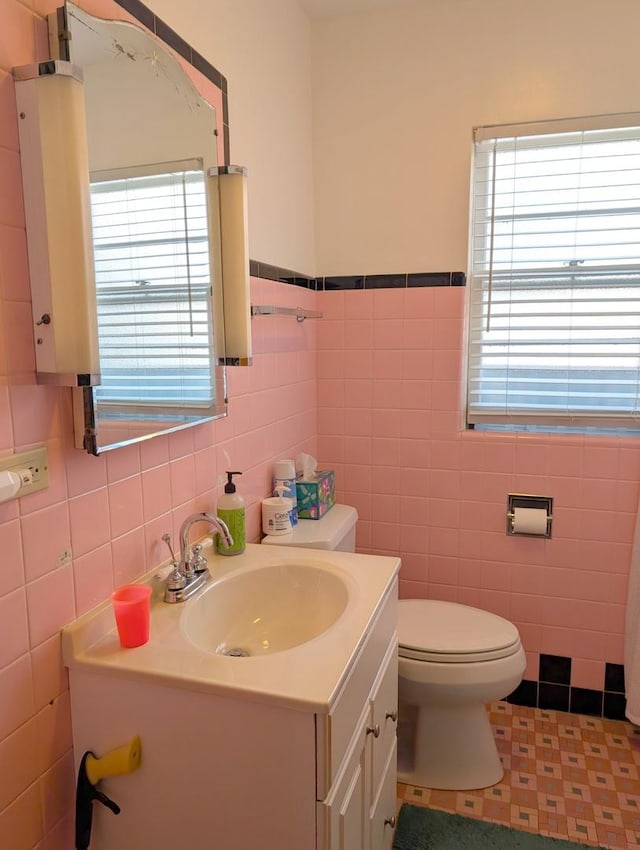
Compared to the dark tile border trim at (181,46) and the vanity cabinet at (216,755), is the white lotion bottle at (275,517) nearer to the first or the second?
the vanity cabinet at (216,755)

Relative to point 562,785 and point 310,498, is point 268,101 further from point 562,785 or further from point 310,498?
point 562,785

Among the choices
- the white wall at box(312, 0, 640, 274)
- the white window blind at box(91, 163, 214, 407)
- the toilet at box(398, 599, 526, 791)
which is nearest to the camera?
the white window blind at box(91, 163, 214, 407)

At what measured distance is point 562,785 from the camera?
1.97 m

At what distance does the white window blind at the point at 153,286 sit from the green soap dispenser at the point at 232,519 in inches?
10.0

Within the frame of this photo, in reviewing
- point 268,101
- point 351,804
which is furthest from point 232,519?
point 268,101

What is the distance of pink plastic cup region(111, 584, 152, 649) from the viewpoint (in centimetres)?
113

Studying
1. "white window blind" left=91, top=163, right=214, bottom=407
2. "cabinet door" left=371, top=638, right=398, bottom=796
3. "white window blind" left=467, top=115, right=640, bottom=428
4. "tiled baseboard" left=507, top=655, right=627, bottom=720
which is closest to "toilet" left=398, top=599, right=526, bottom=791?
"cabinet door" left=371, top=638, right=398, bottom=796

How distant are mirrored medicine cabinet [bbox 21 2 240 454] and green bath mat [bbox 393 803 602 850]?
52.5 inches

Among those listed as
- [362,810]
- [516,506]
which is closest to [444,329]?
[516,506]

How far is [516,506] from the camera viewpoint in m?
2.29

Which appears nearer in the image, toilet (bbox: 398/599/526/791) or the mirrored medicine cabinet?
the mirrored medicine cabinet

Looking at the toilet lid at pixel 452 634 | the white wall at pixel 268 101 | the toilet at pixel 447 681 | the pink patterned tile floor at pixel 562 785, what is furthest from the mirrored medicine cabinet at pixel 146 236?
the pink patterned tile floor at pixel 562 785

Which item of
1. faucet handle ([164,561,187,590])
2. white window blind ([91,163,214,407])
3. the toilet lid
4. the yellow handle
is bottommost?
the toilet lid

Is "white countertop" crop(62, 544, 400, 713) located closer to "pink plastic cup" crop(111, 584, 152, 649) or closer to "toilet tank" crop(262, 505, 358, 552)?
"pink plastic cup" crop(111, 584, 152, 649)
